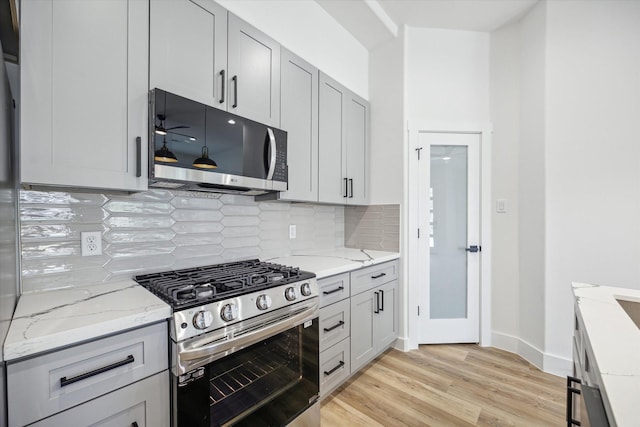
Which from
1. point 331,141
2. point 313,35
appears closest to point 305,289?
point 331,141

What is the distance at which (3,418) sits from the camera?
2.47 ft

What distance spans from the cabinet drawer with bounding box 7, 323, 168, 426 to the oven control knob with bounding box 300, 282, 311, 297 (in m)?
0.72

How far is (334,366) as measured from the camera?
1.95 meters

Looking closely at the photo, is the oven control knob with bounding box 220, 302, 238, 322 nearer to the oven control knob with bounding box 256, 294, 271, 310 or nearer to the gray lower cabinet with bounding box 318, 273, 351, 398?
the oven control knob with bounding box 256, 294, 271, 310

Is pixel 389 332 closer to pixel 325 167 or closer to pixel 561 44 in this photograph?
pixel 325 167

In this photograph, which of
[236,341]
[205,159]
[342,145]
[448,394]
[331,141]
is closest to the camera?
[236,341]

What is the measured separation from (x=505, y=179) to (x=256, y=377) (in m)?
2.79

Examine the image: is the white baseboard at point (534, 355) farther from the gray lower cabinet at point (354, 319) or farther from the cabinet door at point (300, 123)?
the cabinet door at point (300, 123)

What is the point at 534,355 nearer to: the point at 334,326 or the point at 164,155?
the point at 334,326

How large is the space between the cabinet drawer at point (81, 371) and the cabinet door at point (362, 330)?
4.52 feet

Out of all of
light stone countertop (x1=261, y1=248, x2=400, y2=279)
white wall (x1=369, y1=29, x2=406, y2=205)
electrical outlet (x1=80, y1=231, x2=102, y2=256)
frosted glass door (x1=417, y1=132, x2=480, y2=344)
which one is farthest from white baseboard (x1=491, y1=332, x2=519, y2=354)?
electrical outlet (x1=80, y1=231, x2=102, y2=256)

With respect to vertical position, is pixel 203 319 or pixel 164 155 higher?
pixel 164 155

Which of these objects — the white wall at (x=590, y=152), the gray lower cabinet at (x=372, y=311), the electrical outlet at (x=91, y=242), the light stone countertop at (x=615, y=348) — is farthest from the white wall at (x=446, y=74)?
the electrical outlet at (x=91, y=242)

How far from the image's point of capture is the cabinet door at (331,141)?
236cm
